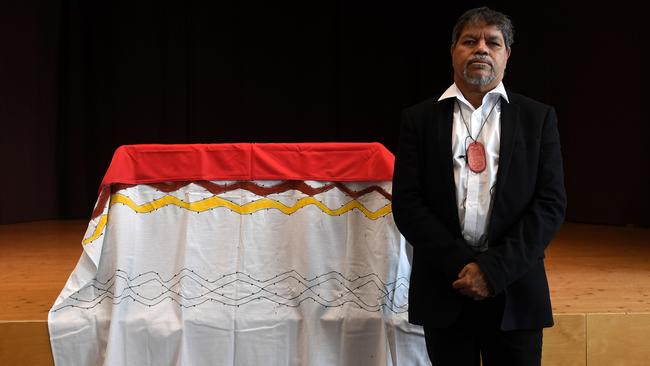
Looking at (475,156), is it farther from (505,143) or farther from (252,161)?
(252,161)

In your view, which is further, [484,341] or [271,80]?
[271,80]

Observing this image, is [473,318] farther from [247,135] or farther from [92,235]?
[247,135]

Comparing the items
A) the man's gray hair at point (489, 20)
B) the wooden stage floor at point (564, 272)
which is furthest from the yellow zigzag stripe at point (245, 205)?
the man's gray hair at point (489, 20)

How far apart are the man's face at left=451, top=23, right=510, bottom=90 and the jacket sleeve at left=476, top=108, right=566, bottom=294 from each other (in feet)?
0.62

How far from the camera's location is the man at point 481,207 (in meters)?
1.77

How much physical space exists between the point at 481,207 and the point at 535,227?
0.15 m

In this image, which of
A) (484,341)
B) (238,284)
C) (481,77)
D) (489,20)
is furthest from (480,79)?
(238,284)

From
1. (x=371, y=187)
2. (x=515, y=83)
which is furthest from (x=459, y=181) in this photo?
(x=515, y=83)

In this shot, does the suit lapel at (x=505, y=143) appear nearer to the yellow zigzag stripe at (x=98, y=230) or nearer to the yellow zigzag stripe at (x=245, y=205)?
the yellow zigzag stripe at (x=245, y=205)

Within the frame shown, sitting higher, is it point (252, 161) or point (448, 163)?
point (448, 163)

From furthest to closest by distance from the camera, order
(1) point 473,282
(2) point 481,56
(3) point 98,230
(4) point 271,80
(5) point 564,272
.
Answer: (4) point 271,80
(5) point 564,272
(3) point 98,230
(2) point 481,56
(1) point 473,282

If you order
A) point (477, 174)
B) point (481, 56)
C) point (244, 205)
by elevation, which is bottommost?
point (244, 205)

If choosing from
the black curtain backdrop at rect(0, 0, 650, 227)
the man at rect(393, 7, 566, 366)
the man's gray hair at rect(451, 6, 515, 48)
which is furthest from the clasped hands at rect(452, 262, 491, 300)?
the black curtain backdrop at rect(0, 0, 650, 227)

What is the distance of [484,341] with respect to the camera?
1.84 meters
